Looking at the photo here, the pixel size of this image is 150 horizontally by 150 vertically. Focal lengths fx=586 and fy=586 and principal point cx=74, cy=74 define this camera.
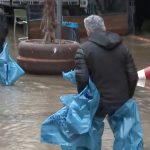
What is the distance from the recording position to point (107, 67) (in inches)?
222

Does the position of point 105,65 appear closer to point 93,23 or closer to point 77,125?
point 93,23

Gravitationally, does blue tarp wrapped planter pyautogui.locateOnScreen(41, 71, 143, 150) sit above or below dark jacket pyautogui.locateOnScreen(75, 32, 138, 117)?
below

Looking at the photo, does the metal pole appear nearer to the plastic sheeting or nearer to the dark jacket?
the plastic sheeting

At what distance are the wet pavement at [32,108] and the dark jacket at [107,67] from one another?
3.86ft

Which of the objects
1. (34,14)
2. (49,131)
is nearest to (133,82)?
(49,131)

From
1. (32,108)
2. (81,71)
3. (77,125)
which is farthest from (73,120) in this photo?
(32,108)

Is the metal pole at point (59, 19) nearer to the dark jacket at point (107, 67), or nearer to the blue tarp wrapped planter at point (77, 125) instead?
the dark jacket at point (107, 67)

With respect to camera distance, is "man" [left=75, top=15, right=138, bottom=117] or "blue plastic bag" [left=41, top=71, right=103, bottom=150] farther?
"man" [left=75, top=15, right=138, bottom=117]

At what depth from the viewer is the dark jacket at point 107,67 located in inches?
220

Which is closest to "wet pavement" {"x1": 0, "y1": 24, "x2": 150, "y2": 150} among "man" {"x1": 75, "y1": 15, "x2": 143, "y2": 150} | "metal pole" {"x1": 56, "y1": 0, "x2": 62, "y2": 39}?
"man" {"x1": 75, "y1": 15, "x2": 143, "y2": 150}

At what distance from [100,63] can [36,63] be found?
613cm

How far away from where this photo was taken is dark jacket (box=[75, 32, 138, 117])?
5.58m

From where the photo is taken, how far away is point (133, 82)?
5715 mm

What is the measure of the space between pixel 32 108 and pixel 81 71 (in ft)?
11.1
